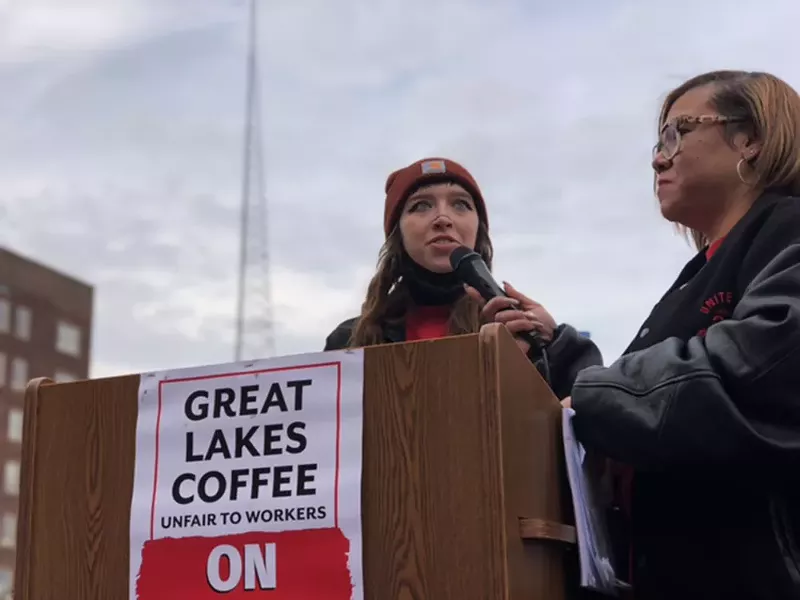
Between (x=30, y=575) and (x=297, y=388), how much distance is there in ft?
1.92

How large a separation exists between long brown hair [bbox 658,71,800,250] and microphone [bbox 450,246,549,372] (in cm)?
48

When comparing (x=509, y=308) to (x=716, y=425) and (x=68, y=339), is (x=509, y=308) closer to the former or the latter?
(x=716, y=425)

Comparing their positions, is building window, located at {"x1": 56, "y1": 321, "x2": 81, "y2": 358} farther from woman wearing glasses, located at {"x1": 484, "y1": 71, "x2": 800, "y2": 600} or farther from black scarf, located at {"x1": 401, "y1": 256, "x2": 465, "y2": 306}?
woman wearing glasses, located at {"x1": 484, "y1": 71, "x2": 800, "y2": 600}

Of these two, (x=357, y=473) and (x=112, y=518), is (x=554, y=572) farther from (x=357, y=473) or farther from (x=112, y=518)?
(x=112, y=518)

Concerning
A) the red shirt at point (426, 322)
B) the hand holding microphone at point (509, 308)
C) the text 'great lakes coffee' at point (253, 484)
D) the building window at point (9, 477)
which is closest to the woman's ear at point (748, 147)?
the hand holding microphone at point (509, 308)

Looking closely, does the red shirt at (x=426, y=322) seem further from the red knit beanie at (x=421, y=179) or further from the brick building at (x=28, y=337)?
the brick building at (x=28, y=337)

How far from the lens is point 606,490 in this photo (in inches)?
73.9

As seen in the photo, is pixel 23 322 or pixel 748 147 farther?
pixel 23 322

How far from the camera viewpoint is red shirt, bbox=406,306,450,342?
2893mm

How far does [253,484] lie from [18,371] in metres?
53.6

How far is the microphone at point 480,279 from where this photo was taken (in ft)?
7.16

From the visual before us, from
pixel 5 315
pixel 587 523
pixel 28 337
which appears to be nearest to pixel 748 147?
pixel 587 523

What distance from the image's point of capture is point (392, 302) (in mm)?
3006

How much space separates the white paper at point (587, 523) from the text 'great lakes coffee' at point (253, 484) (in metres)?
0.36
